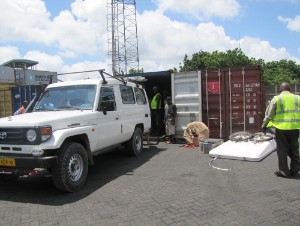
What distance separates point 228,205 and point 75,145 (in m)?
2.92

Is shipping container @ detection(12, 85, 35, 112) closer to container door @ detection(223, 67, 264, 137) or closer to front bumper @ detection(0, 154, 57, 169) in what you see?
container door @ detection(223, 67, 264, 137)

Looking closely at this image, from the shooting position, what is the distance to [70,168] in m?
6.13

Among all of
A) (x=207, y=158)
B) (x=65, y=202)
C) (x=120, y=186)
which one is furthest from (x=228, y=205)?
(x=207, y=158)

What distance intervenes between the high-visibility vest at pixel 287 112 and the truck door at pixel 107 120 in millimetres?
3586

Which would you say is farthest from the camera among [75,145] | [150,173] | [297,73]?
[297,73]

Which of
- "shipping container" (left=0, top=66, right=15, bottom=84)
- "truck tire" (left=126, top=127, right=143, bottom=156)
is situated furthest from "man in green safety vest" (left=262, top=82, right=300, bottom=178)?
"shipping container" (left=0, top=66, right=15, bottom=84)

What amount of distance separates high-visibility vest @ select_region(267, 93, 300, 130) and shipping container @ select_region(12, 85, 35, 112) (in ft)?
43.4

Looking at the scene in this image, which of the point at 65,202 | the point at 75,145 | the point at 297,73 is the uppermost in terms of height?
the point at 297,73

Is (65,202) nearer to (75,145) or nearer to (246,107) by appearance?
(75,145)

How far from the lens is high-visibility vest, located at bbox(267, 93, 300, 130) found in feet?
22.7

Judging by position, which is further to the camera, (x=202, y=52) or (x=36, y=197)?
(x=202, y=52)

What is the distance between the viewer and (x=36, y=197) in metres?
6.00

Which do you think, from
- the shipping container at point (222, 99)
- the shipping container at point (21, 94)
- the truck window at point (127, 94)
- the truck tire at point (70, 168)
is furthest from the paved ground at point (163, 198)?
the shipping container at point (21, 94)

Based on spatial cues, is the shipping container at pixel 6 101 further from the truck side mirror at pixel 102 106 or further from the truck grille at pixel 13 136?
the truck grille at pixel 13 136
